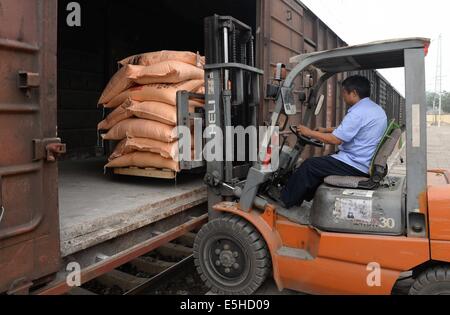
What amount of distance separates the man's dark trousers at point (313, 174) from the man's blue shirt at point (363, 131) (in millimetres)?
92

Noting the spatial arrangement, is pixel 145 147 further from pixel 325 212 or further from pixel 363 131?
pixel 363 131

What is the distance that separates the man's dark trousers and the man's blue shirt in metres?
0.09

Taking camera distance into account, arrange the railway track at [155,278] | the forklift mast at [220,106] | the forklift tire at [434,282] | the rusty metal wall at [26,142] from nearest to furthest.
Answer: the rusty metal wall at [26,142], the forklift tire at [434,282], the railway track at [155,278], the forklift mast at [220,106]

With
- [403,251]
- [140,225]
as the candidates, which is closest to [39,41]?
[140,225]

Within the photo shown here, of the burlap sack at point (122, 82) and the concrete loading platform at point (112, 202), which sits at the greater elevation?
the burlap sack at point (122, 82)

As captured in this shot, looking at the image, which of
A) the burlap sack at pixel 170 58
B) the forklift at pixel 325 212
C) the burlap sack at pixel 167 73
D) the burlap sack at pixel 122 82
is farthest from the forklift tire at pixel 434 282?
the burlap sack at pixel 122 82

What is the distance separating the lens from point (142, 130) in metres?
4.04

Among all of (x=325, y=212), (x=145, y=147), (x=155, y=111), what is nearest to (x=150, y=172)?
(x=145, y=147)

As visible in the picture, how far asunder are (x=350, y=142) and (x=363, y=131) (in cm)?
13

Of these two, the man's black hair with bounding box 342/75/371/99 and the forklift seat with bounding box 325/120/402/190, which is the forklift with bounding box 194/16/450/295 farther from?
the man's black hair with bounding box 342/75/371/99

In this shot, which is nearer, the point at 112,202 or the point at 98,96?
the point at 112,202

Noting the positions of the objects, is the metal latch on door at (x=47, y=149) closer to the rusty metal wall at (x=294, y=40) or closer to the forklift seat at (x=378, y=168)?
Result: the forklift seat at (x=378, y=168)

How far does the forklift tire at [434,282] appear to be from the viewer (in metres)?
2.60

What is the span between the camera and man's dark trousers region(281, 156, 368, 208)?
10.3ft
